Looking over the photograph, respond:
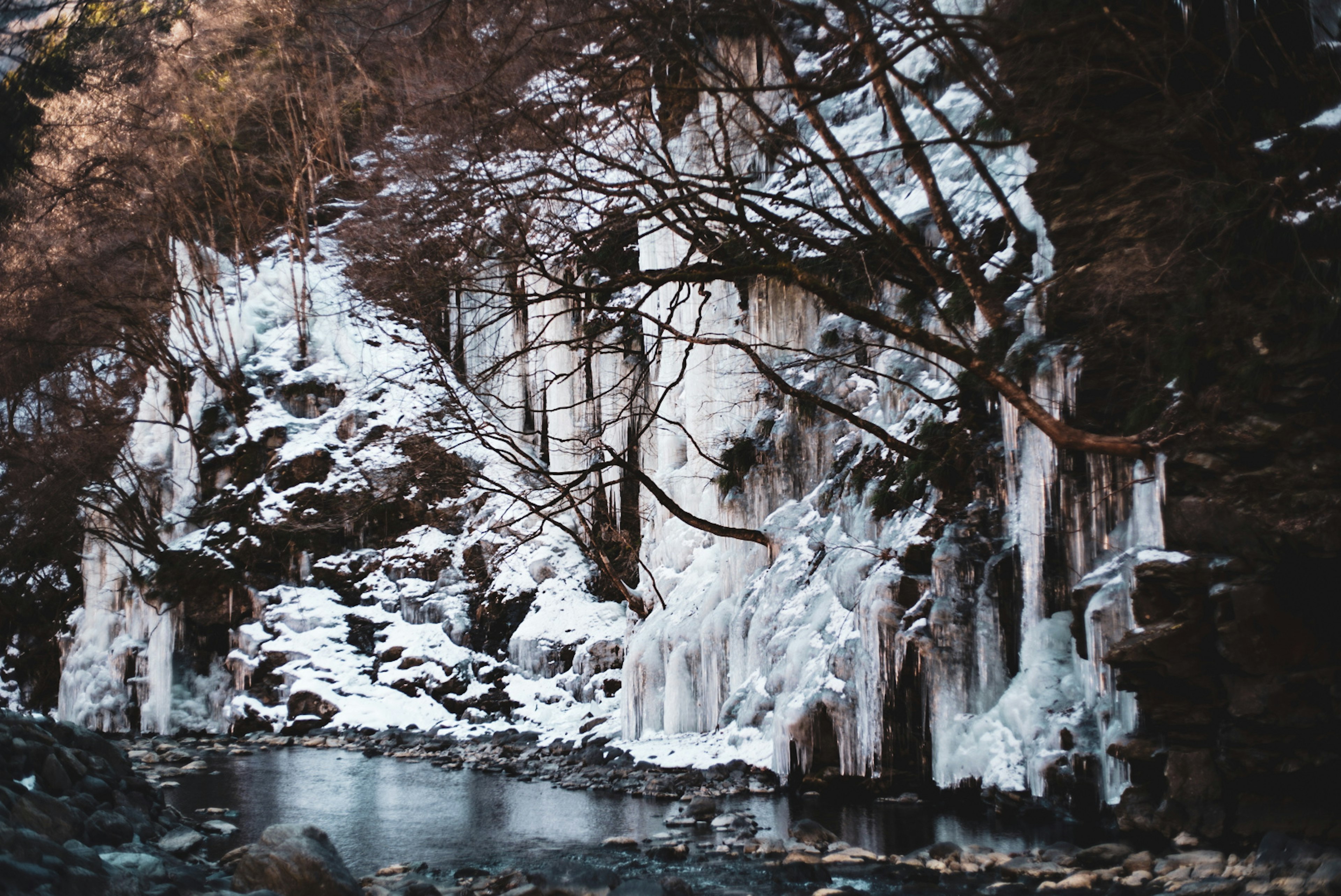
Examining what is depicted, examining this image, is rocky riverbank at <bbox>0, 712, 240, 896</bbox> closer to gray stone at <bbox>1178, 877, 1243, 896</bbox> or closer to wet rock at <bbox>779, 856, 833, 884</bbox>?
wet rock at <bbox>779, 856, 833, 884</bbox>

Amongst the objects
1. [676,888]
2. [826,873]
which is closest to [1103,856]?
[826,873]

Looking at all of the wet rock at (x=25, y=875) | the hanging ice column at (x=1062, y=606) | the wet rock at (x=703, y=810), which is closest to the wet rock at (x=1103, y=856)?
the hanging ice column at (x=1062, y=606)

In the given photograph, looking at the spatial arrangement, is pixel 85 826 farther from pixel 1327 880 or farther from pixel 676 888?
pixel 1327 880

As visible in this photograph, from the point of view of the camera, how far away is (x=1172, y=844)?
5598mm

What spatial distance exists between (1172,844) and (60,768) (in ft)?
24.1

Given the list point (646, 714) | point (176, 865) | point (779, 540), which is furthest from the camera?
point (646, 714)

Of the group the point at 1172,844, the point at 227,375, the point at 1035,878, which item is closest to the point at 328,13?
the point at 1035,878

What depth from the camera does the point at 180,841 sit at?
6465mm

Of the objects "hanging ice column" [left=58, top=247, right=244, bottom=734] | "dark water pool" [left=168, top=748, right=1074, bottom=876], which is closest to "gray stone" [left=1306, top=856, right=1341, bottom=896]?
"dark water pool" [left=168, top=748, right=1074, bottom=876]

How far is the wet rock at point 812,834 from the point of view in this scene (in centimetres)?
646

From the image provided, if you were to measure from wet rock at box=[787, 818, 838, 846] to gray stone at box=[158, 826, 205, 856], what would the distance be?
4.15 m

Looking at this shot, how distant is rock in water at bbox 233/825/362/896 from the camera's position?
4922mm

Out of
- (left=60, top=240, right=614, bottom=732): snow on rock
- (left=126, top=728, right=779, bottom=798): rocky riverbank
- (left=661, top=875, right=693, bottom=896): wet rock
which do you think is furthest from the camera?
(left=60, top=240, right=614, bottom=732): snow on rock

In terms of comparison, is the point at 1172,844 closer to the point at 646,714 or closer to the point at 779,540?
the point at 779,540
